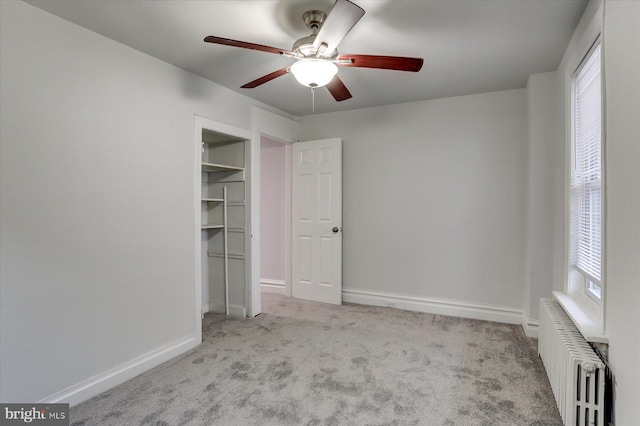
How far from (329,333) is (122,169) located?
7.51 ft

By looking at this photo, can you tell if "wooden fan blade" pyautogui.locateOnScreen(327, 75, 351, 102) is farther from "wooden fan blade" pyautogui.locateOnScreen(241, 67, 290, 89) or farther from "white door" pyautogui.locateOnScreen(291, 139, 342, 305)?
"white door" pyautogui.locateOnScreen(291, 139, 342, 305)

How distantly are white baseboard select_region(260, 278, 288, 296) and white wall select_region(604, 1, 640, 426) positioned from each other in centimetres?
364

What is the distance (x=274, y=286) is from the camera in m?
4.78

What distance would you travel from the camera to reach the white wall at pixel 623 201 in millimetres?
1353

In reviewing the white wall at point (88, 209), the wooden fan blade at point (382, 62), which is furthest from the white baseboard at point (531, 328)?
the white wall at point (88, 209)

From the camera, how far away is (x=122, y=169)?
2449 millimetres

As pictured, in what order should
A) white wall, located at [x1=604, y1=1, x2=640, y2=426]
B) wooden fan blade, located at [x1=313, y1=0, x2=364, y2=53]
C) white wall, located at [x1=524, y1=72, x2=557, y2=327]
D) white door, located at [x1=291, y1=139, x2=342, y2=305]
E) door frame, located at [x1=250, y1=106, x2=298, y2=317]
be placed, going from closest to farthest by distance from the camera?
white wall, located at [x1=604, y1=1, x2=640, y2=426] → wooden fan blade, located at [x1=313, y1=0, x2=364, y2=53] → white wall, located at [x1=524, y1=72, x2=557, y2=327] → door frame, located at [x1=250, y1=106, x2=298, y2=317] → white door, located at [x1=291, y1=139, x2=342, y2=305]

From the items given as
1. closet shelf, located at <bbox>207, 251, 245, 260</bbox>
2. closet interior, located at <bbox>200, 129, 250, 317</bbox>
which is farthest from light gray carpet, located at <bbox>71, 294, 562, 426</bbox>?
closet shelf, located at <bbox>207, 251, 245, 260</bbox>

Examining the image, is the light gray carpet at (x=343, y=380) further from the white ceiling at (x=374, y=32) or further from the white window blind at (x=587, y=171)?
the white ceiling at (x=374, y=32)

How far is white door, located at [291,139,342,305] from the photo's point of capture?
13.9 ft

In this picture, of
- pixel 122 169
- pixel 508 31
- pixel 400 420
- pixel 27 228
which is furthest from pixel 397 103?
pixel 27 228

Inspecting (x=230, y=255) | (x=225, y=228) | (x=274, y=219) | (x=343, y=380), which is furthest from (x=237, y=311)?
(x=343, y=380)

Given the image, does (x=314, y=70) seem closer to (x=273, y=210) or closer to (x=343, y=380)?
(x=343, y=380)

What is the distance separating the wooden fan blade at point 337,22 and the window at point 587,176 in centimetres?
143
